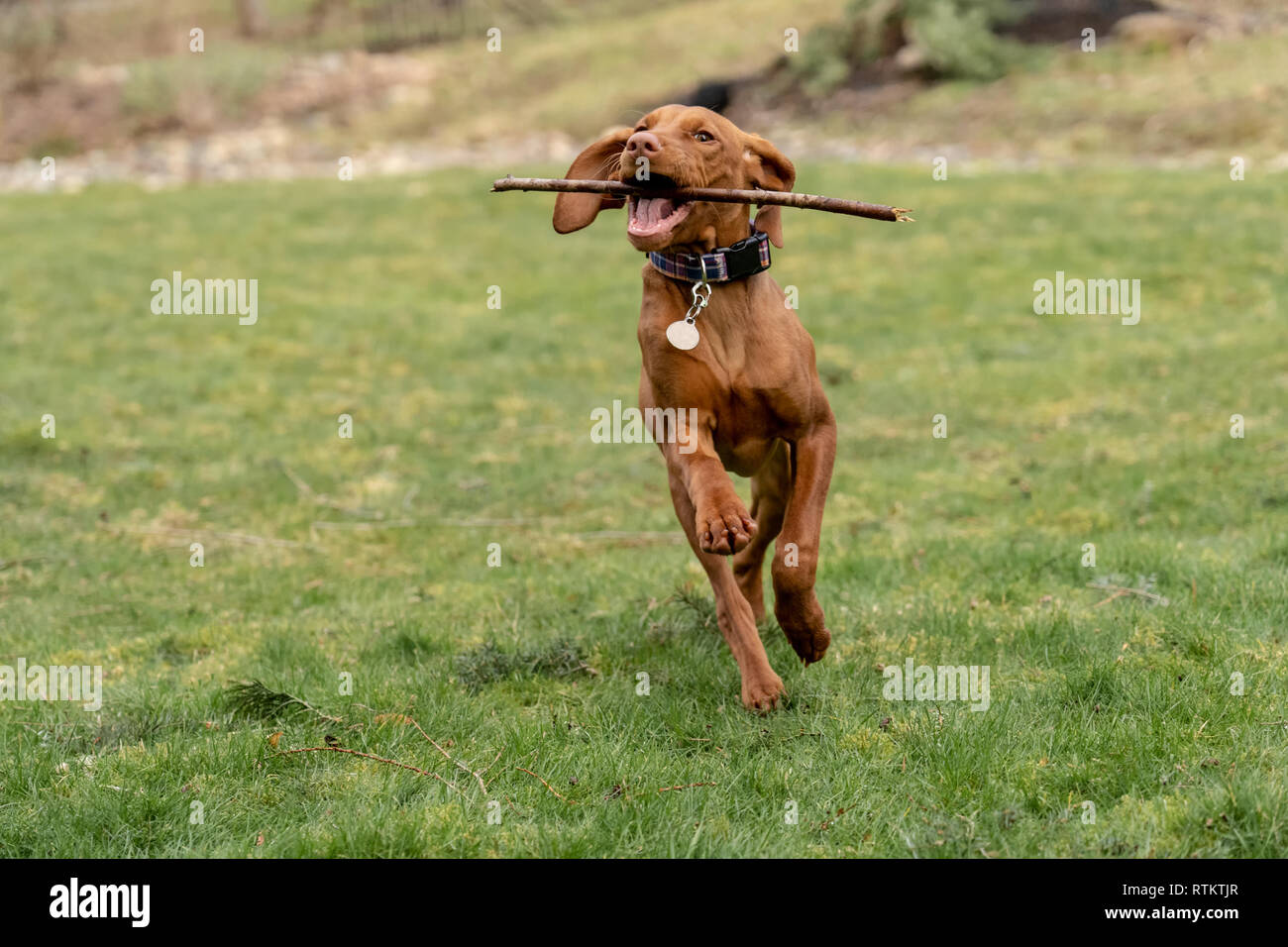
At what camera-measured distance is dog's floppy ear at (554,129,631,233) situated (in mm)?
5426

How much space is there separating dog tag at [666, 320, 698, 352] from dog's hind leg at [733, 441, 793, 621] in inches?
33.6

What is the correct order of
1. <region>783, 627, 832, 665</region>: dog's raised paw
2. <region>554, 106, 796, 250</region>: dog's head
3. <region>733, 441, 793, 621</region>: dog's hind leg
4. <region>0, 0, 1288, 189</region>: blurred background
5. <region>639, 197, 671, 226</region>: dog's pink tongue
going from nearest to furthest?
<region>554, 106, 796, 250</region>: dog's head < <region>639, 197, 671, 226</region>: dog's pink tongue < <region>783, 627, 832, 665</region>: dog's raised paw < <region>733, 441, 793, 621</region>: dog's hind leg < <region>0, 0, 1288, 189</region>: blurred background

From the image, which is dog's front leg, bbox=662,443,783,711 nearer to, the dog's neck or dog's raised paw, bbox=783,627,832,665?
dog's raised paw, bbox=783,627,832,665

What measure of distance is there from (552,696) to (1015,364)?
9014 millimetres

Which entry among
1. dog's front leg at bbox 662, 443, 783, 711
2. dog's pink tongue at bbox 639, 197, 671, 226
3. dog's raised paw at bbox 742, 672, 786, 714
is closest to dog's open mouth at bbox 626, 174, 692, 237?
dog's pink tongue at bbox 639, 197, 671, 226

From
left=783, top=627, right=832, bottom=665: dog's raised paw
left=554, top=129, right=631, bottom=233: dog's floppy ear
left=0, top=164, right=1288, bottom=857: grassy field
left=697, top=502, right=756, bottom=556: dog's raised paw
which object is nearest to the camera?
left=0, top=164, right=1288, bottom=857: grassy field

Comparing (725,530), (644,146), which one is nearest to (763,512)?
(725,530)

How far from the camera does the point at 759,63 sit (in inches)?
1200

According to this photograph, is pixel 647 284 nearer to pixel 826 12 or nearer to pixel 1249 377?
pixel 1249 377

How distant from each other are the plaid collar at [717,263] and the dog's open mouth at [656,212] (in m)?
0.23

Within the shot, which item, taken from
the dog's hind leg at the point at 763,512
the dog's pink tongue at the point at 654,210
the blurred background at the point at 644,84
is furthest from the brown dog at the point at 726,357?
the blurred background at the point at 644,84

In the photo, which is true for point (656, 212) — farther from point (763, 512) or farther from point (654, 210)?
point (763, 512)

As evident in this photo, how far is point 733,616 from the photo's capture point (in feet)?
17.6

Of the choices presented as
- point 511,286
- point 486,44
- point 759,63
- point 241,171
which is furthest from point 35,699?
point 486,44
